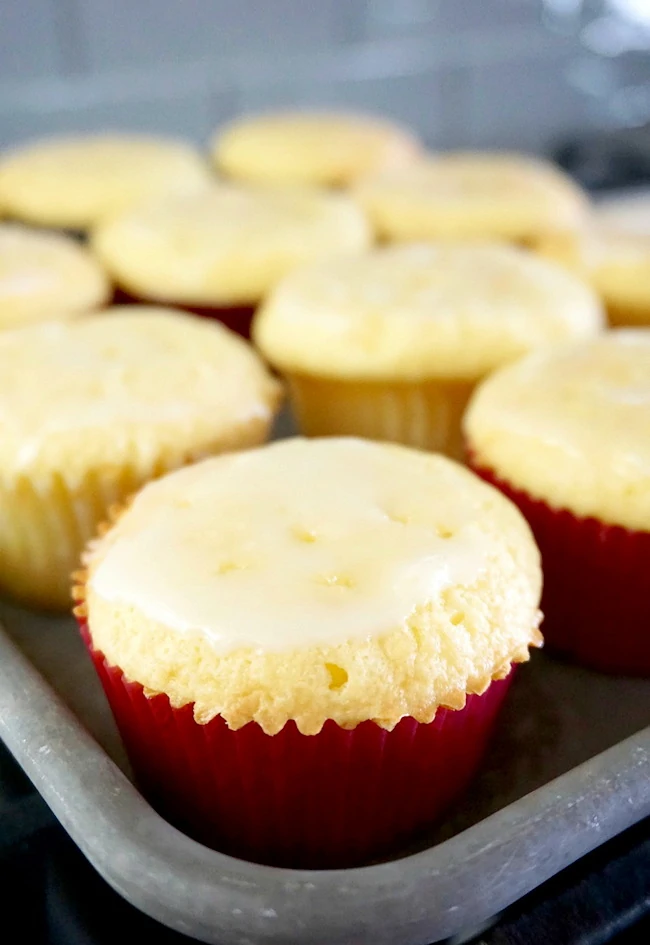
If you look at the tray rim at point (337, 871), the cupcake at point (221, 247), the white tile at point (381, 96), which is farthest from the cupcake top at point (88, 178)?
the tray rim at point (337, 871)

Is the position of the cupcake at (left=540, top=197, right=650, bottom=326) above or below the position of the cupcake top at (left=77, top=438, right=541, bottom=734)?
below

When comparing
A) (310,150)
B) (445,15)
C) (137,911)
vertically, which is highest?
(445,15)

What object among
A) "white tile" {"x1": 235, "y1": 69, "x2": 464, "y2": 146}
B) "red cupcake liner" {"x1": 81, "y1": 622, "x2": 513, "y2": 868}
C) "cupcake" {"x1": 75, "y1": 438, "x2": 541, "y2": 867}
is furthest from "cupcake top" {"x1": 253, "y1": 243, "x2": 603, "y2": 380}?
"white tile" {"x1": 235, "y1": 69, "x2": 464, "y2": 146}

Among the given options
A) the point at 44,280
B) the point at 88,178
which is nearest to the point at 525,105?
the point at 88,178

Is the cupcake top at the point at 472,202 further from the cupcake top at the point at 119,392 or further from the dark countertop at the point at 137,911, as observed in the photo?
the dark countertop at the point at 137,911

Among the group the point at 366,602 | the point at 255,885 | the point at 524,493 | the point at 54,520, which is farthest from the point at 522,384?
the point at 255,885

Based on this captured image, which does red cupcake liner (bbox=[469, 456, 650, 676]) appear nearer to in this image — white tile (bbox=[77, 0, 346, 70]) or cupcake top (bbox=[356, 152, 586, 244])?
cupcake top (bbox=[356, 152, 586, 244])

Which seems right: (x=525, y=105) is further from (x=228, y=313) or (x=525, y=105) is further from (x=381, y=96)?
(x=228, y=313)
